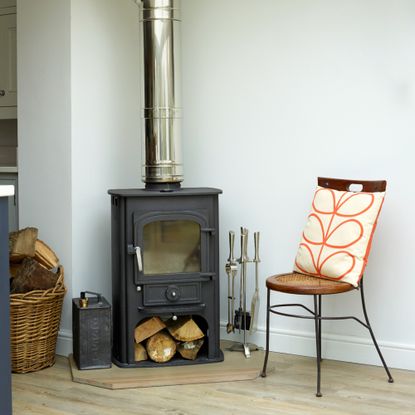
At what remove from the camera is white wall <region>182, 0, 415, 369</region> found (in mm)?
3947

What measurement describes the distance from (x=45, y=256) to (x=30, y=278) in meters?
0.19

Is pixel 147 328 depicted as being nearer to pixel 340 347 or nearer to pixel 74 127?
pixel 340 347

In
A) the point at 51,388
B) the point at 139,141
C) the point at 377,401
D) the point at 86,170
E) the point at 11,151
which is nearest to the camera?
the point at 377,401

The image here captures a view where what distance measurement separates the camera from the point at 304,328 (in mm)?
4254

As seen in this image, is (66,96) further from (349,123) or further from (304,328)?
(304,328)

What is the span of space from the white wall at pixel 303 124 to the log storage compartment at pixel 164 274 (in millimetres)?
444

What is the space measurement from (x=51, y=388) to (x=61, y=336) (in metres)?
0.63

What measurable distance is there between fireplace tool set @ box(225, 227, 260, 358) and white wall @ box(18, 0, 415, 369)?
134 millimetres

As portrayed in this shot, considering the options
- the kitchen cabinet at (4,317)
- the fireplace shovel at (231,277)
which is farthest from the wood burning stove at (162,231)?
the kitchen cabinet at (4,317)

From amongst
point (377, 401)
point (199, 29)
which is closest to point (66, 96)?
point (199, 29)

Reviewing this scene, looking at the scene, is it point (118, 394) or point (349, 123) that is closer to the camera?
point (118, 394)

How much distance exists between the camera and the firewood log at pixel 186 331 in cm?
401

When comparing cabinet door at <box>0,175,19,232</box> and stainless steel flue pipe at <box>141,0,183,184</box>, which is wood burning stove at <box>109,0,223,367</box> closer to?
stainless steel flue pipe at <box>141,0,183,184</box>

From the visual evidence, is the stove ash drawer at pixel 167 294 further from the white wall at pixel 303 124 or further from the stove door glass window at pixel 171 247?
the white wall at pixel 303 124
